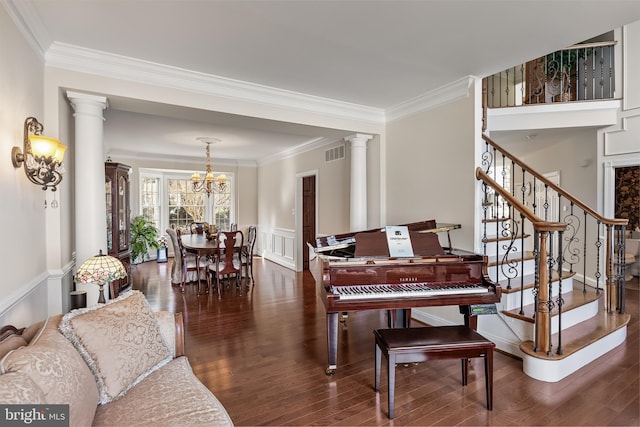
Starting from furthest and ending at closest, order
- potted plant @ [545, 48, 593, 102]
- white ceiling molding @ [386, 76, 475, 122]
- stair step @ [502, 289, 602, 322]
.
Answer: potted plant @ [545, 48, 593, 102] < white ceiling molding @ [386, 76, 475, 122] < stair step @ [502, 289, 602, 322]

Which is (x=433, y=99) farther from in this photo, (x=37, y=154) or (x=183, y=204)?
(x=183, y=204)

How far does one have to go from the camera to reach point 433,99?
404 cm

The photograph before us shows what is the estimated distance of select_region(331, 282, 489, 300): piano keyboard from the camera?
98.3 inches

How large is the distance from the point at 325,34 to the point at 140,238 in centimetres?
706

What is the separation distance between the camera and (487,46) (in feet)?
9.64

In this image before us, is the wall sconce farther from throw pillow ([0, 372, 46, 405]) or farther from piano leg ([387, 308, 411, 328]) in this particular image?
piano leg ([387, 308, 411, 328])

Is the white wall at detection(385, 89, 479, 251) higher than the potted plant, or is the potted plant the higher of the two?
the potted plant

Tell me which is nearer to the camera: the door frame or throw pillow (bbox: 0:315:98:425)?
throw pillow (bbox: 0:315:98:425)

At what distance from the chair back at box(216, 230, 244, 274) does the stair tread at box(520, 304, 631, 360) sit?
13.6ft

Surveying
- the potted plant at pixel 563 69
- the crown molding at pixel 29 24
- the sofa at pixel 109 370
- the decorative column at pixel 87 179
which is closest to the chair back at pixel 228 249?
the decorative column at pixel 87 179

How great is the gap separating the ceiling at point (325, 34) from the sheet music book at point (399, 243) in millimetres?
1632

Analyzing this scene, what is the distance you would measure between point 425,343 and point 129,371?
1735 mm

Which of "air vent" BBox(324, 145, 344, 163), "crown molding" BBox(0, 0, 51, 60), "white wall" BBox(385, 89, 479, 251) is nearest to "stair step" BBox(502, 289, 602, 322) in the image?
"white wall" BBox(385, 89, 479, 251)

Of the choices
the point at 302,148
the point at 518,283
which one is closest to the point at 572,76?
the point at 518,283
